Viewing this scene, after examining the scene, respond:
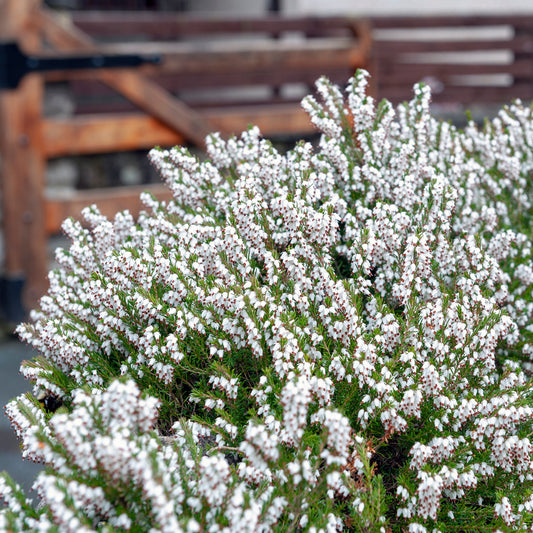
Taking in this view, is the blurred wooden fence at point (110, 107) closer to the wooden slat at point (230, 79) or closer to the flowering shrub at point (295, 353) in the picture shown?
the wooden slat at point (230, 79)

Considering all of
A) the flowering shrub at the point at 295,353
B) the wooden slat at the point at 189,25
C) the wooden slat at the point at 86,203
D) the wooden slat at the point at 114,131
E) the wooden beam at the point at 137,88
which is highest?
the wooden slat at the point at 189,25

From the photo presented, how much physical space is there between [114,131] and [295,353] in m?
5.79

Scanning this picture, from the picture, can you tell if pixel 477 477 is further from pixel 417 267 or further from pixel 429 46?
pixel 429 46

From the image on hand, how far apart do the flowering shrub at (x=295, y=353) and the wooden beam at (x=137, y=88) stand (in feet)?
14.6

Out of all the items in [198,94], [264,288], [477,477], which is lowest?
[477,477]

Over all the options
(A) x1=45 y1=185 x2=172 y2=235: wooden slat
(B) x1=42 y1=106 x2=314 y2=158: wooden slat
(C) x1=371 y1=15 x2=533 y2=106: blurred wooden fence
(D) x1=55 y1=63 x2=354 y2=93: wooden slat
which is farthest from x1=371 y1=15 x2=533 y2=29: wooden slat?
(A) x1=45 y1=185 x2=172 y2=235: wooden slat

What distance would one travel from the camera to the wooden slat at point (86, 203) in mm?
7738

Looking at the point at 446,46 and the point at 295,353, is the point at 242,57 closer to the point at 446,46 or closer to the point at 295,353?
the point at 446,46

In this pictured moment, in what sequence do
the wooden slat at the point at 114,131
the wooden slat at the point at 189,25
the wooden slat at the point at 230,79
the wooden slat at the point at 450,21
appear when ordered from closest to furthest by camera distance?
1. the wooden slat at the point at 114,131
2. the wooden slat at the point at 189,25
3. the wooden slat at the point at 230,79
4. the wooden slat at the point at 450,21

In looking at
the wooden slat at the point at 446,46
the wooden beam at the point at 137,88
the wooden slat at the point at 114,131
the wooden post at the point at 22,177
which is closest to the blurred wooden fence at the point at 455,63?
the wooden slat at the point at 446,46

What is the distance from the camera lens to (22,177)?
7.62m

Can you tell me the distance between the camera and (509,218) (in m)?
3.93

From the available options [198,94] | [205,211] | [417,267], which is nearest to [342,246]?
[417,267]

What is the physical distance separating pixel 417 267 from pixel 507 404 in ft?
2.08
